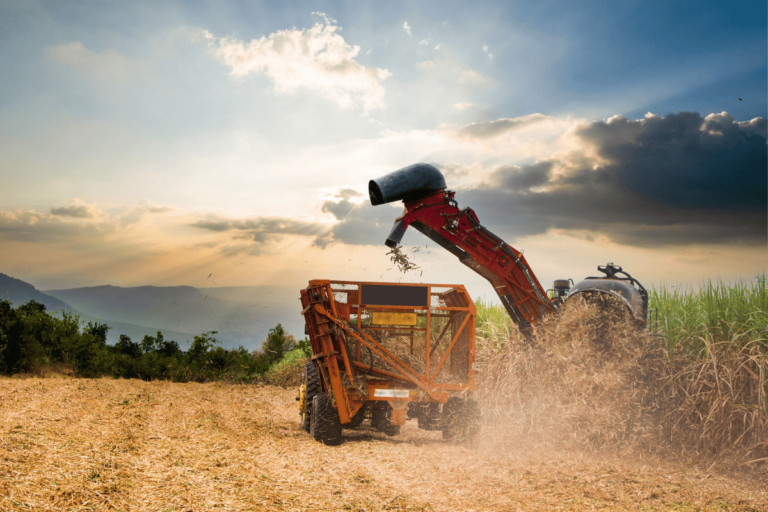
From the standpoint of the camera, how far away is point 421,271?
26.2 ft

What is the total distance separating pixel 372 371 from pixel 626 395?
3.77 meters

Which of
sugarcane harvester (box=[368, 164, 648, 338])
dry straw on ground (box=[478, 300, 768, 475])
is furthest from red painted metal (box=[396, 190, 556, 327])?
dry straw on ground (box=[478, 300, 768, 475])

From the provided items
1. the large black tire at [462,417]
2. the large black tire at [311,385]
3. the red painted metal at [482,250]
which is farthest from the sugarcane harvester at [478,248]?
the large black tire at [311,385]

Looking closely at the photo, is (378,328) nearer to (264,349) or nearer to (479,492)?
(479,492)

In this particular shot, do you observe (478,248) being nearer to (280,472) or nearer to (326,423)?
(326,423)

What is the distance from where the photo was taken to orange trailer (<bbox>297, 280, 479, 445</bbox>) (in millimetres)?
7246

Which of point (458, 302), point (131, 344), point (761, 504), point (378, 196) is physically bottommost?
point (761, 504)

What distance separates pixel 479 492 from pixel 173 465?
10.6 feet

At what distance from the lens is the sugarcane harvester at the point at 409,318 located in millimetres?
7312

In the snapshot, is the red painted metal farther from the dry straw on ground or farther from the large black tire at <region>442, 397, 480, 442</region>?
the large black tire at <region>442, 397, 480, 442</region>

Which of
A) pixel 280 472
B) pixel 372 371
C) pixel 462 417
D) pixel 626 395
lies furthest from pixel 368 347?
pixel 626 395

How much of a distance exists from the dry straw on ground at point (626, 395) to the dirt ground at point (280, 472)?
0.42 metres

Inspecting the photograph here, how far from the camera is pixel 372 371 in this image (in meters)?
7.71

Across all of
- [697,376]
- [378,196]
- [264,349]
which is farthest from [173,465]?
[264,349]
